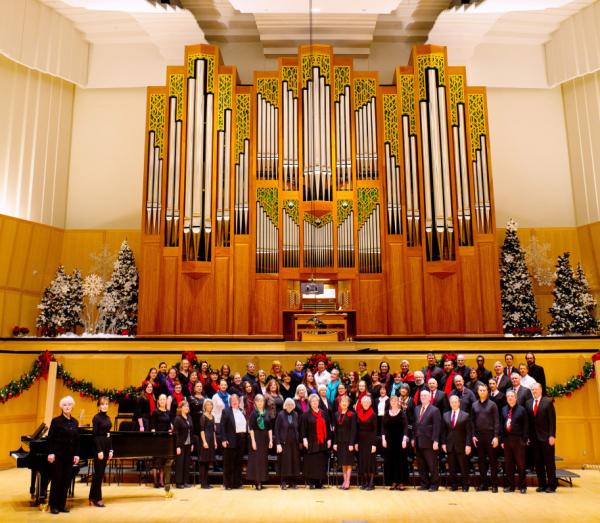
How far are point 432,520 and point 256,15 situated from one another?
1139 cm

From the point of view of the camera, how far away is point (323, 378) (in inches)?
365

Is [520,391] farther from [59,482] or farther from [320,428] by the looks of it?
[59,482]

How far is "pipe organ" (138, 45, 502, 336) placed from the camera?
12422 mm

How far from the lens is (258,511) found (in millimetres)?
6570

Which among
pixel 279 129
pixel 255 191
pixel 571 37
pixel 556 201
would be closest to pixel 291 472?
pixel 255 191

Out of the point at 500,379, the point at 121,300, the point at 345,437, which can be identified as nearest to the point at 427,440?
the point at 345,437

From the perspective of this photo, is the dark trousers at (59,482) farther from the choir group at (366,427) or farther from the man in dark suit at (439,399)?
the man in dark suit at (439,399)

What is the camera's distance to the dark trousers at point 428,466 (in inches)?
309

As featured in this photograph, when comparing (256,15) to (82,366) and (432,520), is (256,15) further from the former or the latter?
(432,520)

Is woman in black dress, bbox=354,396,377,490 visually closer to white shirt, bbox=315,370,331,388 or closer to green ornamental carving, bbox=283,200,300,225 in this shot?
white shirt, bbox=315,370,331,388

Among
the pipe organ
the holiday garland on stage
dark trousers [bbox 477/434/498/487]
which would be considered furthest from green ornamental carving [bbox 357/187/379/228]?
dark trousers [bbox 477/434/498/487]

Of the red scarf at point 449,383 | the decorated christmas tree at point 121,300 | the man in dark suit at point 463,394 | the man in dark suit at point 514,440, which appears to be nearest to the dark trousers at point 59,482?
the man in dark suit at point 463,394

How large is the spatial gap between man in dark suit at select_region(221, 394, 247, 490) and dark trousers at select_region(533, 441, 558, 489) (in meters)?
3.78

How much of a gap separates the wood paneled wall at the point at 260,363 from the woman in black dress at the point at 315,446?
2.13 meters
